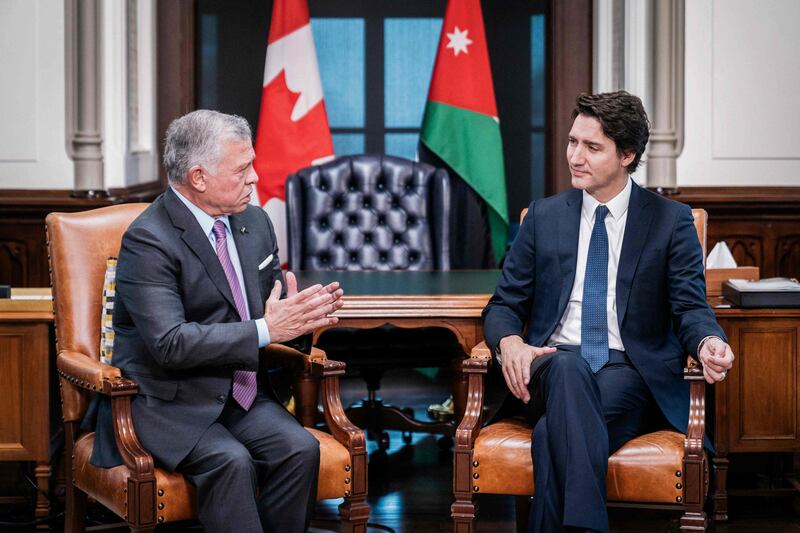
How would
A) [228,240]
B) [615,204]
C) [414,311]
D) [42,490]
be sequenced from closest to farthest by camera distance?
[228,240], [615,204], [414,311], [42,490]

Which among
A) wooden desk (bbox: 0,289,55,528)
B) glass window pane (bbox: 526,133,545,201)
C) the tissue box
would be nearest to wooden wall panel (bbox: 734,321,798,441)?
the tissue box

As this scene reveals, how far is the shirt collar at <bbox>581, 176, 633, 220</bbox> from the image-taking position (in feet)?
10.8

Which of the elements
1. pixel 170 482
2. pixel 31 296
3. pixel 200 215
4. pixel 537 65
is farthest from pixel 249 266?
pixel 537 65

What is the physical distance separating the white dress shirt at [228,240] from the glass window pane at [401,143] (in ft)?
11.0

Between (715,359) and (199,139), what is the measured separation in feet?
4.63

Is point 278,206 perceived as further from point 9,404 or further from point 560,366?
point 560,366

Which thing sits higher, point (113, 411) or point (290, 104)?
point (290, 104)

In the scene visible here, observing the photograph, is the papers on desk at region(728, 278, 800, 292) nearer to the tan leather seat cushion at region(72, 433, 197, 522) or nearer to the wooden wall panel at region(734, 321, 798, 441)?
the wooden wall panel at region(734, 321, 798, 441)

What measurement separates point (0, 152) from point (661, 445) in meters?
3.34

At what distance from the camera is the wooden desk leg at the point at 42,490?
3711 mm

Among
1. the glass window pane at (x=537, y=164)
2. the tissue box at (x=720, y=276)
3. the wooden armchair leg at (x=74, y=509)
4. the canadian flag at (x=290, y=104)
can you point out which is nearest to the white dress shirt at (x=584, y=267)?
the tissue box at (x=720, y=276)

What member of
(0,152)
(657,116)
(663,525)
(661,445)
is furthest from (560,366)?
(0,152)

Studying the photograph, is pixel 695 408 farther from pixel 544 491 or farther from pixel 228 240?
pixel 228 240

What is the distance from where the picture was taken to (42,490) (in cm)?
378
